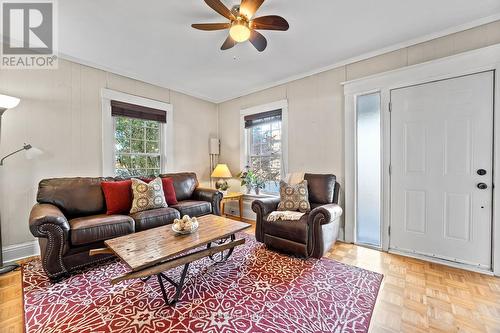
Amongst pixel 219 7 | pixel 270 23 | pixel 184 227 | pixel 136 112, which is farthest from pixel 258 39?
pixel 136 112

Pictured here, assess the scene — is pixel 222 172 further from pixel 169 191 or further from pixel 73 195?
pixel 73 195

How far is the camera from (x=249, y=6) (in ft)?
5.59

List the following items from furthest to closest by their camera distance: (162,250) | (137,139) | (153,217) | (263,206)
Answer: (137,139) < (263,206) < (153,217) < (162,250)

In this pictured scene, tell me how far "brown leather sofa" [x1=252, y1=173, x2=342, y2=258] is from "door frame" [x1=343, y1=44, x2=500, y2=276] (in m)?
0.38

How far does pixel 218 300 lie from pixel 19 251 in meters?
2.65

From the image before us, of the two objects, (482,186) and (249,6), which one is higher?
(249,6)

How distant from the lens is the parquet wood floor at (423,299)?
149 centimetres

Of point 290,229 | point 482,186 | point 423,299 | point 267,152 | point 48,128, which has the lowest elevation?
point 423,299

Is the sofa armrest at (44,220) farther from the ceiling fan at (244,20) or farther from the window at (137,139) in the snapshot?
the ceiling fan at (244,20)

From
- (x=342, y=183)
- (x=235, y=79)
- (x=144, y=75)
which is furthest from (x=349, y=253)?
(x=144, y=75)

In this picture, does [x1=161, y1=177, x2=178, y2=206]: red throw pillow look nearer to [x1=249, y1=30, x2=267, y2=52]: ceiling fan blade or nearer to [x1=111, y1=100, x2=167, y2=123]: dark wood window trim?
[x1=111, y1=100, x2=167, y2=123]: dark wood window trim

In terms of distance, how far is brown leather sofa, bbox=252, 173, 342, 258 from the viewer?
237 cm

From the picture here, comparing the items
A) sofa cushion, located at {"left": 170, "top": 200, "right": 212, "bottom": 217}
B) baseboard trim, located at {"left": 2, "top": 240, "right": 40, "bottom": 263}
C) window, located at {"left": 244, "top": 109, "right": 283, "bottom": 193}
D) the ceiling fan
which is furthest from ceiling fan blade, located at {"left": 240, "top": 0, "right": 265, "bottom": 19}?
baseboard trim, located at {"left": 2, "top": 240, "right": 40, "bottom": 263}

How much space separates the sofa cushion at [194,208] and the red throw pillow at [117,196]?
62 centimetres
